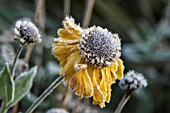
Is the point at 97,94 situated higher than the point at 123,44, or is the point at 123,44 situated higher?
the point at 123,44

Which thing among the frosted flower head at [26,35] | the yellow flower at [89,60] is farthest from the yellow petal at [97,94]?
the frosted flower head at [26,35]

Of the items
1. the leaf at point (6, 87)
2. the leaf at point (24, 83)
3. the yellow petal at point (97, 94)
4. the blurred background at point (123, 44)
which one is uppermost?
the blurred background at point (123, 44)

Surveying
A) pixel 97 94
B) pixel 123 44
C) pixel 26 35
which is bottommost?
pixel 97 94

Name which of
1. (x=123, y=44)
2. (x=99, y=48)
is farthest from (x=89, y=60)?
(x=123, y=44)

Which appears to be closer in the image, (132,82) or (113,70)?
(113,70)

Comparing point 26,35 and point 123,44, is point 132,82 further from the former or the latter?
point 123,44

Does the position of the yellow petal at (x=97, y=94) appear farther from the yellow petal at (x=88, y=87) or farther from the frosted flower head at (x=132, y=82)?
the frosted flower head at (x=132, y=82)
